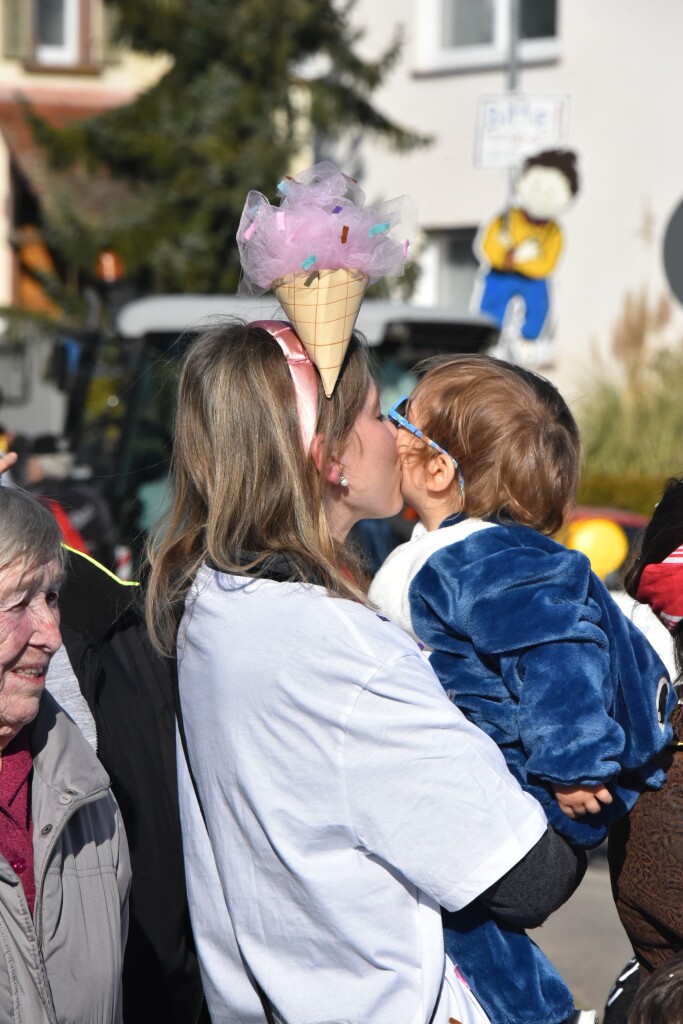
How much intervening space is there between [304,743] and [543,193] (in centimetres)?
873

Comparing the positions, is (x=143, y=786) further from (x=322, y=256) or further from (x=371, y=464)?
(x=322, y=256)

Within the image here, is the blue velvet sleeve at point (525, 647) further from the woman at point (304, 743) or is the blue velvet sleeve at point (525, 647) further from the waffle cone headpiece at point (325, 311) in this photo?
the waffle cone headpiece at point (325, 311)

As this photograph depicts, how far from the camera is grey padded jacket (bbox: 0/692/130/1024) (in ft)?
6.75

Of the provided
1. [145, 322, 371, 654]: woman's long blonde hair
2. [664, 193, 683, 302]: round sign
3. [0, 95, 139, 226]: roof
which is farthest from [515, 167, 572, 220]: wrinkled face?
[145, 322, 371, 654]: woman's long blonde hair

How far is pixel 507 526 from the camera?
224cm

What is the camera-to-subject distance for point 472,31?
16969 millimetres

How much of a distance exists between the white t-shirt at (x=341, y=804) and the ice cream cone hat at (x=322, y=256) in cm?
42

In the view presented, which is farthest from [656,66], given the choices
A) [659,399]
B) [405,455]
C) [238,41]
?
[405,455]

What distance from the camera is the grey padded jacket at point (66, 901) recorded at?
2.06m

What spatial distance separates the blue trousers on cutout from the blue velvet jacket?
7.34m

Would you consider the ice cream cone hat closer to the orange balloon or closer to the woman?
the woman

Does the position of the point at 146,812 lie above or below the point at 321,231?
below

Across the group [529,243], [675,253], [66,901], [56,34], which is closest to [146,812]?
[66,901]

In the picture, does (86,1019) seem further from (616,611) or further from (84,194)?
(84,194)
